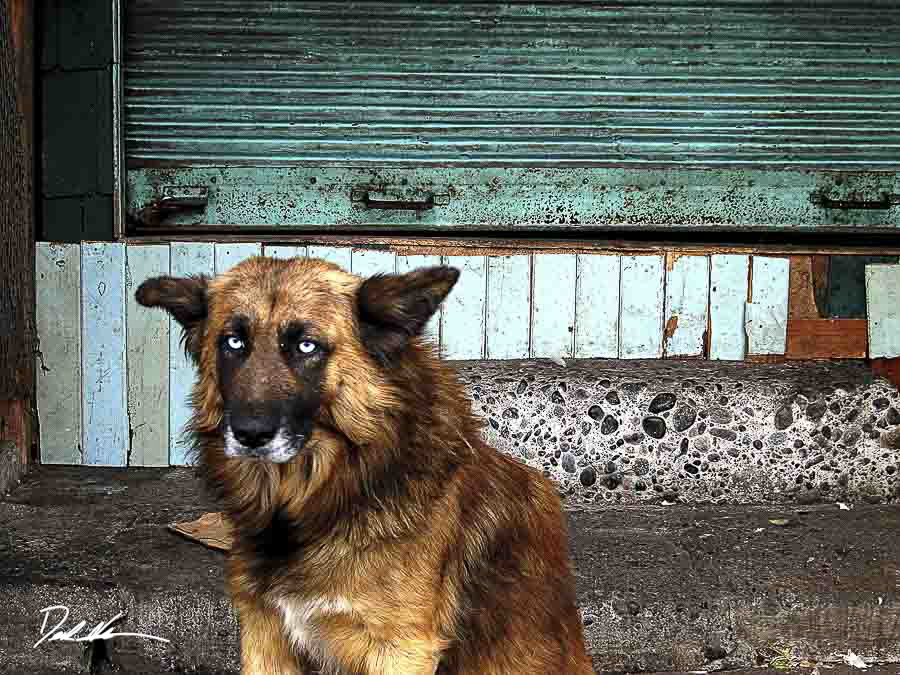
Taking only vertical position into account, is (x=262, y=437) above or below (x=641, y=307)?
below

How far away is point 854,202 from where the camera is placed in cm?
550

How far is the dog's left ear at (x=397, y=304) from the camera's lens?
9.53 ft

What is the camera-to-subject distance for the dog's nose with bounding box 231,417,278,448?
274 cm

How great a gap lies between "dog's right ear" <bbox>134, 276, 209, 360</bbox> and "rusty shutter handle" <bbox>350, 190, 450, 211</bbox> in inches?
91.6

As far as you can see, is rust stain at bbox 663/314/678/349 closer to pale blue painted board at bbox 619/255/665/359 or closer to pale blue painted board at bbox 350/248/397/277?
pale blue painted board at bbox 619/255/665/359

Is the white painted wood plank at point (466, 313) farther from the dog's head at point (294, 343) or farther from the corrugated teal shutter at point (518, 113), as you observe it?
the dog's head at point (294, 343)

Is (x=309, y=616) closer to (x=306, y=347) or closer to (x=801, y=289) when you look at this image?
(x=306, y=347)

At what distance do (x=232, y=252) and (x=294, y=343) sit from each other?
2.46m

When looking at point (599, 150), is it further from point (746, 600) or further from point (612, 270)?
point (746, 600)

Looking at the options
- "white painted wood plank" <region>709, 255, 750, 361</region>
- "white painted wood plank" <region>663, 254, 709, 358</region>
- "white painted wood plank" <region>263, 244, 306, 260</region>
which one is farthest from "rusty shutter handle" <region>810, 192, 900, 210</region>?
"white painted wood plank" <region>263, 244, 306, 260</region>

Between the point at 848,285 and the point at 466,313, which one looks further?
the point at 848,285

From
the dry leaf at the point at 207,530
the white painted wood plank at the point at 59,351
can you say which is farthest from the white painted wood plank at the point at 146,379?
the dry leaf at the point at 207,530

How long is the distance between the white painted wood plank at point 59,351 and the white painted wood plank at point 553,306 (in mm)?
2111
